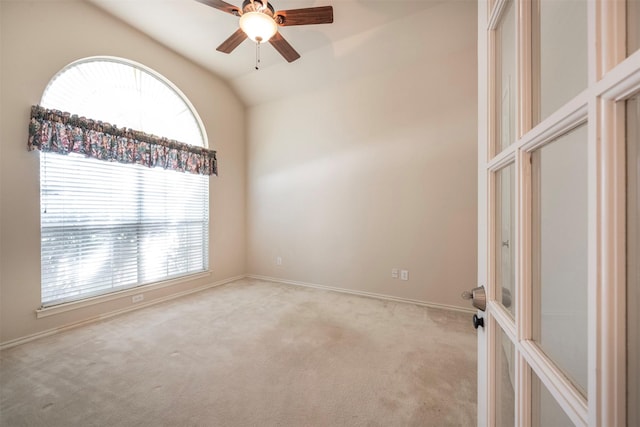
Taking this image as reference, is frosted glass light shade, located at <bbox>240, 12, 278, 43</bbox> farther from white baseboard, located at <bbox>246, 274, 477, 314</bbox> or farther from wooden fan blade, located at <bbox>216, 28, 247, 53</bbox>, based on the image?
white baseboard, located at <bbox>246, 274, 477, 314</bbox>

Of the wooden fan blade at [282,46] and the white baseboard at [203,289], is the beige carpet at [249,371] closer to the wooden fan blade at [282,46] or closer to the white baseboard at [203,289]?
the white baseboard at [203,289]

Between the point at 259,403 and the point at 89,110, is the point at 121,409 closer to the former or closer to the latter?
the point at 259,403

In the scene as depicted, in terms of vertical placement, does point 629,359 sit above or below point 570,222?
below

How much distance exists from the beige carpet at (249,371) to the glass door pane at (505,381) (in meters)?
0.93

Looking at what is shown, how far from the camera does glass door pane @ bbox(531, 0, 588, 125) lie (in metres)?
0.39

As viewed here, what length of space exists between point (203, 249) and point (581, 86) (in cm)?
413

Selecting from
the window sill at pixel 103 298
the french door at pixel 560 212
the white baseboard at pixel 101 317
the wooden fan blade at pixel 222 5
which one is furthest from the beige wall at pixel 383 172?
the french door at pixel 560 212

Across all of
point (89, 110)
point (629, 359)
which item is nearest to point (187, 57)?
point (89, 110)

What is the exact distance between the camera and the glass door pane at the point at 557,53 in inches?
15.2

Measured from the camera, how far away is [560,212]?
1.53ft

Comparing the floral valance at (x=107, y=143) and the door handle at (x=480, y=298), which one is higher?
the floral valance at (x=107, y=143)

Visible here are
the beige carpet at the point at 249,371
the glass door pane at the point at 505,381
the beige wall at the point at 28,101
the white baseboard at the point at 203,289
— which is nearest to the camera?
the glass door pane at the point at 505,381

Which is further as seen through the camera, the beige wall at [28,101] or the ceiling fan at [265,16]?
the beige wall at [28,101]

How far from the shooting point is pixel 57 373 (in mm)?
1758
